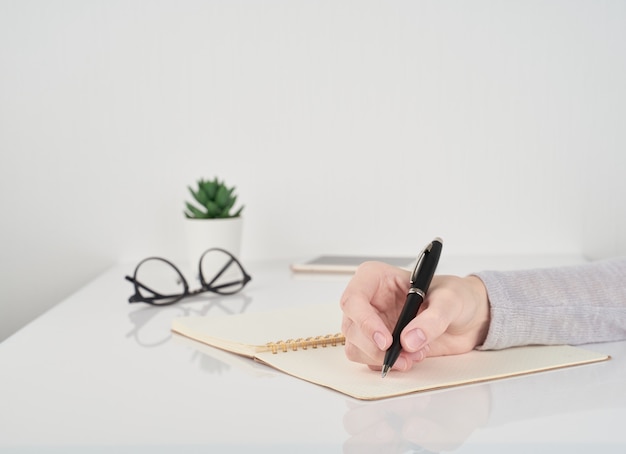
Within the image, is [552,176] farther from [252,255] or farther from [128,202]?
[128,202]

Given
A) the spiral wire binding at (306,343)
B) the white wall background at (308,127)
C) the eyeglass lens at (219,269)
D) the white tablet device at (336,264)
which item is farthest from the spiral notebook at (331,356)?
the white wall background at (308,127)

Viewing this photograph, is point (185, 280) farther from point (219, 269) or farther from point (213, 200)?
point (213, 200)

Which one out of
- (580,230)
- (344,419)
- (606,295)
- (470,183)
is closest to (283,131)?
(470,183)

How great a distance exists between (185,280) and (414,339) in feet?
2.08

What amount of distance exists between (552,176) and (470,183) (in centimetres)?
19

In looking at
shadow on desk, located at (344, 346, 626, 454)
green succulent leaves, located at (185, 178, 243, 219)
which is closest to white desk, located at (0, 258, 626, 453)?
shadow on desk, located at (344, 346, 626, 454)

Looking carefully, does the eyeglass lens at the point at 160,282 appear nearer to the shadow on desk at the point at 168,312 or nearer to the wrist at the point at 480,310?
the shadow on desk at the point at 168,312

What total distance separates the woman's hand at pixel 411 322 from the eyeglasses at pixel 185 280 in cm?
50

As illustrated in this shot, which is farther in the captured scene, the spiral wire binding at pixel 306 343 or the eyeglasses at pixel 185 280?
the eyeglasses at pixel 185 280

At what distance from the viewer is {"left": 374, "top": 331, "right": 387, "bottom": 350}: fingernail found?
2.50ft

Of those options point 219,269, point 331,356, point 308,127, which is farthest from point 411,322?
point 308,127

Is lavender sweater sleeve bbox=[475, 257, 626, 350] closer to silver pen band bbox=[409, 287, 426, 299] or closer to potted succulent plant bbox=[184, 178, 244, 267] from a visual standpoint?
silver pen band bbox=[409, 287, 426, 299]

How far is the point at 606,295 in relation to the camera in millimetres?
975

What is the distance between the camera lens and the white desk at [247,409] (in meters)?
0.61
